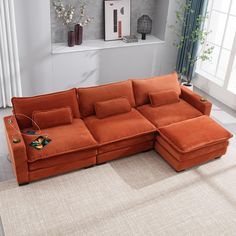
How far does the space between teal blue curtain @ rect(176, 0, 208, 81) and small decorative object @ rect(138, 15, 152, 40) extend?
65 centimetres

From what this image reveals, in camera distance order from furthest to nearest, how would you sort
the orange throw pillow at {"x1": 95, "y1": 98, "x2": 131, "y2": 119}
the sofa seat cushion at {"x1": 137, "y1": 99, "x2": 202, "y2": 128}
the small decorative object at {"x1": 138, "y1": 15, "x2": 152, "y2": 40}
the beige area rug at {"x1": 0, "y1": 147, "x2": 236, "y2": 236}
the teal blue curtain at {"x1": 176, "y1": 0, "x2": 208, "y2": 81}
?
the small decorative object at {"x1": 138, "y1": 15, "x2": 152, "y2": 40} < the teal blue curtain at {"x1": 176, "y1": 0, "x2": 208, "y2": 81} < the sofa seat cushion at {"x1": 137, "y1": 99, "x2": 202, "y2": 128} < the orange throw pillow at {"x1": 95, "y1": 98, "x2": 131, "y2": 119} < the beige area rug at {"x1": 0, "y1": 147, "x2": 236, "y2": 236}

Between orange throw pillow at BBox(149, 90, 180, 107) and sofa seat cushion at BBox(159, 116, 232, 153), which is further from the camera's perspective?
orange throw pillow at BBox(149, 90, 180, 107)

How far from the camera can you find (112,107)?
464cm

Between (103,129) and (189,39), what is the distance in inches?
118

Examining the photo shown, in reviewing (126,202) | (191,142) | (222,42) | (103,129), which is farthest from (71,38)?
(126,202)

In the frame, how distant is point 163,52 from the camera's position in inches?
259

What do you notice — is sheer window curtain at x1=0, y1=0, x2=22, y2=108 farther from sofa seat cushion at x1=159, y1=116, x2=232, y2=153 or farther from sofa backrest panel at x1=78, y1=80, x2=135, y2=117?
sofa seat cushion at x1=159, y1=116, x2=232, y2=153

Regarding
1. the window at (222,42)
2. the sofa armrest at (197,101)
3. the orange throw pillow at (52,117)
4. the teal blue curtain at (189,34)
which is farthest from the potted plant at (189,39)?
the orange throw pillow at (52,117)

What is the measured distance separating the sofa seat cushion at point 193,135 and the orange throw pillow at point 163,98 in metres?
0.53

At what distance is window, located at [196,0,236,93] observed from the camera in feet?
19.4

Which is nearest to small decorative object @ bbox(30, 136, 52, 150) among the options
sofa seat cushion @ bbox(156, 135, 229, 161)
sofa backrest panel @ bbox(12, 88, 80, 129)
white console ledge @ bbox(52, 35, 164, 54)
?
sofa backrest panel @ bbox(12, 88, 80, 129)

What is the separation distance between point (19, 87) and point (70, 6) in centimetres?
164

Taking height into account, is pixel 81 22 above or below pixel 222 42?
above

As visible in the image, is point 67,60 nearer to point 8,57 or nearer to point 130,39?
A: point 8,57
